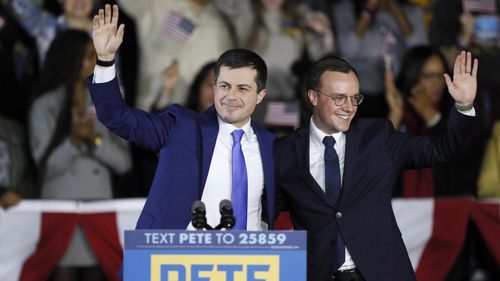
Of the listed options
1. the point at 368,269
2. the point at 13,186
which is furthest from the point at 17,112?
the point at 368,269

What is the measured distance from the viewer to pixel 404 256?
466 cm

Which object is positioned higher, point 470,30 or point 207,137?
point 470,30

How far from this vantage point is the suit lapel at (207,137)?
15.0 ft

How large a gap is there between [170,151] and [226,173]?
0.24m

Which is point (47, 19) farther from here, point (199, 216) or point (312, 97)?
point (199, 216)

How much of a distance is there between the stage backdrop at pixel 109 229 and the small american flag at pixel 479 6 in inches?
66.0

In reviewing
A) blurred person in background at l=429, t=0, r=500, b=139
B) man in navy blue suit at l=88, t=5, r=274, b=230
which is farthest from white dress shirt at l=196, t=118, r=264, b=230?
blurred person in background at l=429, t=0, r=500, b=139

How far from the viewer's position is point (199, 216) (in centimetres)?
412

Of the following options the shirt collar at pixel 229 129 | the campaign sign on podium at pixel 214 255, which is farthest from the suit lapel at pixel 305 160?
the campaign sign on podium at pixel 214 255

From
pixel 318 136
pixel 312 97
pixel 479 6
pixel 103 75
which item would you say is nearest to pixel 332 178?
pixel 318 136

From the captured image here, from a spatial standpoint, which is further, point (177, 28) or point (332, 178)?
point (177, 28)

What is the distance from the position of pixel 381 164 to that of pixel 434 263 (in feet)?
8.48

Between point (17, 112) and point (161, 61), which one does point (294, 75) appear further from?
point (17, 112)

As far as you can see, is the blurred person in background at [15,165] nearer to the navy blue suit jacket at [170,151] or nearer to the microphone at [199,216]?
the navy blue suit jacket at [170,151]
